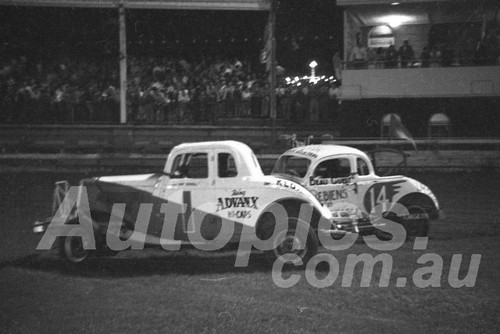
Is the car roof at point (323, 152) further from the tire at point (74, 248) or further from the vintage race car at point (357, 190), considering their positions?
the tire at point (74, 248)

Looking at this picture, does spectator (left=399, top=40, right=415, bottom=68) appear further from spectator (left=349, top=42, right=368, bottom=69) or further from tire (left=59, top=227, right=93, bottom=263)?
tire (left=59, top=227, right=93, bottom=263)

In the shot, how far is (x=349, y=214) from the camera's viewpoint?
11773 millimetres

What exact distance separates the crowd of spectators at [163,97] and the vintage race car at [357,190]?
12.5 meters

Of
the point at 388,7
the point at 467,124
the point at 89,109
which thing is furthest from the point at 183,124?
the point at 467,124

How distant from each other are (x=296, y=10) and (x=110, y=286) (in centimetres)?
2051

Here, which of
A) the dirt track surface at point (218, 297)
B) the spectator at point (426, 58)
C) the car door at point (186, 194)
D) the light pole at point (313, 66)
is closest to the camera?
the dirt track surface at point (218, 297)

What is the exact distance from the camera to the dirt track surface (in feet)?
23.4

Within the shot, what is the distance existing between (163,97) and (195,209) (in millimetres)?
15104

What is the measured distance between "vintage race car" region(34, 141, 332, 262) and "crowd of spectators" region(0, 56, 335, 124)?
14241 mm

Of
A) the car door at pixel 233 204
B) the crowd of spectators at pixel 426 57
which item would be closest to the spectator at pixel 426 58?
the crowd of spectators at pixel 426 57

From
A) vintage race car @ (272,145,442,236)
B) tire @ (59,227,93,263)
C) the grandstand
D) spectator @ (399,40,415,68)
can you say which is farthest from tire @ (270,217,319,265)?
spectator @ (399,40,415,68)

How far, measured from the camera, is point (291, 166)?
1279 cm

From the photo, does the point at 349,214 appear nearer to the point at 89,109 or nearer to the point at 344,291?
the point at 344,291

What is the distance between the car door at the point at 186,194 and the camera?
390 inches
